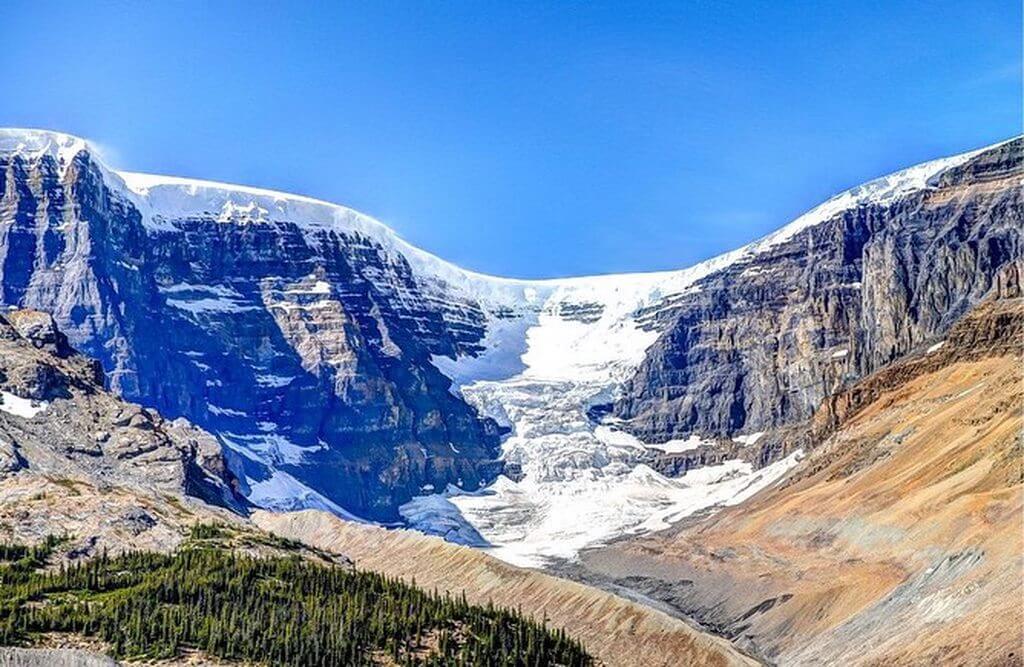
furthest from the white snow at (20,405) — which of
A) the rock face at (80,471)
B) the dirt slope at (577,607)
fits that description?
the dirt slope at (577,607)

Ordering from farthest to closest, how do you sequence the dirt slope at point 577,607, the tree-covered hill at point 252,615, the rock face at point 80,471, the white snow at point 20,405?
the white snow at point 20,405 → the rock face at point 80,471 → the dirt slope at point 577,607 → the tree-covered hill at point 252,615

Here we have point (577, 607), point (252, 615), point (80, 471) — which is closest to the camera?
point (252, 615)

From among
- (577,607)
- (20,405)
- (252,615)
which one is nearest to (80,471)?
(20,405)

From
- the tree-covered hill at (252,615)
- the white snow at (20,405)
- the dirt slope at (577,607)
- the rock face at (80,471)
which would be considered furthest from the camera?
the white snow at (20,405)

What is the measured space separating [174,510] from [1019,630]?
91.9m

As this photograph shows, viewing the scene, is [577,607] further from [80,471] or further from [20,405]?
[20,405]

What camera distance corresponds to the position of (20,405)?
182000mm

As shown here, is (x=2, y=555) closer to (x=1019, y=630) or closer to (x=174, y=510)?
(x=174, y=510)

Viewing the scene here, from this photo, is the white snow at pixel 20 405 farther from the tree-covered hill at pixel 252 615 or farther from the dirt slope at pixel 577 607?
the dirt slope at pixel 577 607

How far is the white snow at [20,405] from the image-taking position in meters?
179

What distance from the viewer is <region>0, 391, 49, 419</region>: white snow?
179 meters

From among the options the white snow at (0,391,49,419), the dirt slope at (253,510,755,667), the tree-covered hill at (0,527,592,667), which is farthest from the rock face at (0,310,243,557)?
the dirt slope at (253,510,755,667)

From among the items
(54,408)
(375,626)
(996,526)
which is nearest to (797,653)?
(996,526)

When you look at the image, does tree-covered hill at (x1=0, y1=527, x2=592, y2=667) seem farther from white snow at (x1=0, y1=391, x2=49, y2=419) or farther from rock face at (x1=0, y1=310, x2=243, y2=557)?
white snow at (x1=0, y1=391, x2=49, y2=419)
